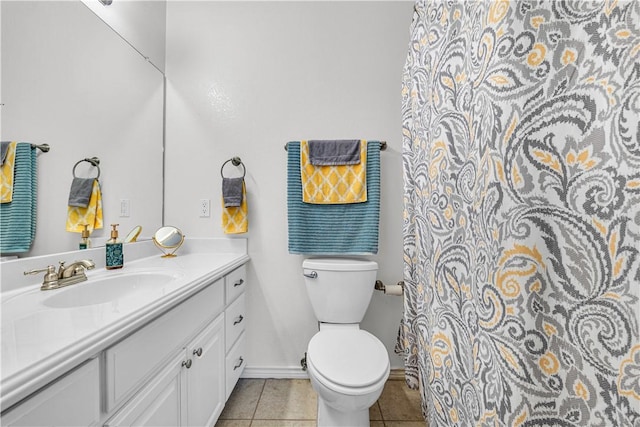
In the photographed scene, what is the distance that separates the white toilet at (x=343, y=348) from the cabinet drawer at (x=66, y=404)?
0.72 m

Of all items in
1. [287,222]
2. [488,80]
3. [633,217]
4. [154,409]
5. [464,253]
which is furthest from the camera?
[287,222]

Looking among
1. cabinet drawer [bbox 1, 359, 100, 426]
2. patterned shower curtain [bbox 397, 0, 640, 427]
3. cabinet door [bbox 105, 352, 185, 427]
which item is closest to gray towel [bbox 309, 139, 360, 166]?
patterned shower curtain [bbox 397, 0, 640, 427]

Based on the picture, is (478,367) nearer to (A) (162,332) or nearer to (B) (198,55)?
(A) (162,332)

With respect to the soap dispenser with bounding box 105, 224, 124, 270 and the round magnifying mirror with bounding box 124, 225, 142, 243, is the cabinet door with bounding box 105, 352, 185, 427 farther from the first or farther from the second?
the round magnifying mirror with bounding box 124, 225, 142, 243

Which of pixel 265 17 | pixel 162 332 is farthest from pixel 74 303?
pixel 265 17

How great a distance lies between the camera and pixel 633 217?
0.40 metres

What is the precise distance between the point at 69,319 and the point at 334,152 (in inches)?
51.3

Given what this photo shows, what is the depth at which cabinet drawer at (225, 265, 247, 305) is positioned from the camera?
1.35m

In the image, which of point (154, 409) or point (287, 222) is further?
point (287, 222)

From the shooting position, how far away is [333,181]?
1.56 meters

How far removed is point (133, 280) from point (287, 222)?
82 cm

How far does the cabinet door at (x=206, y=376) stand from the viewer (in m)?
0.98

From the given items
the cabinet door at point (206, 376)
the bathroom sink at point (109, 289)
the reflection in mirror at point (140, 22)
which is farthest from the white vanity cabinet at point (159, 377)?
the reflection in mirror at point (140, 22)

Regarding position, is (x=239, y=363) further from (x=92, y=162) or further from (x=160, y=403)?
(x=92, y=162)
